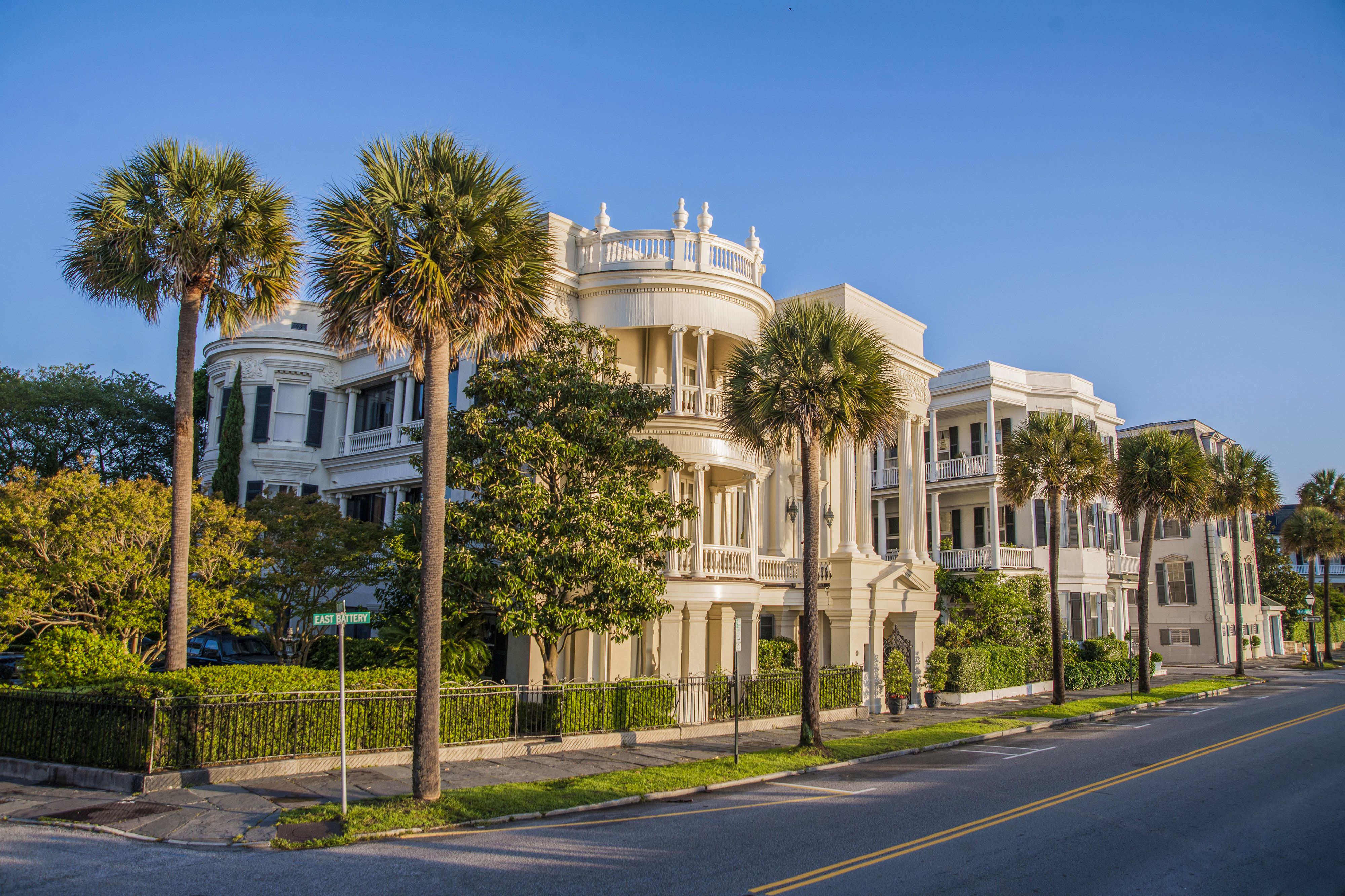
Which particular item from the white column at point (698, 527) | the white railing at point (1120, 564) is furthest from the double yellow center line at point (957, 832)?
the white railing at point (1120, 564)

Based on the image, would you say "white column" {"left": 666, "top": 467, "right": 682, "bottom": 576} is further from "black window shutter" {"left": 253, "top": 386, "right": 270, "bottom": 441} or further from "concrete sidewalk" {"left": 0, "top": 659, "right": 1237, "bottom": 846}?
"black window shutter" {"left": 253, "top": 386, "right": 270, "bottom": 441}

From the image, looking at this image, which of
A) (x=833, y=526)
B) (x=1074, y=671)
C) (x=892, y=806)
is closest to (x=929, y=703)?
(x=833, y=526)

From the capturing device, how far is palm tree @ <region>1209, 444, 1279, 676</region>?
44.5 meters

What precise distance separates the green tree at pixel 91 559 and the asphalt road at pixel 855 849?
736 cm

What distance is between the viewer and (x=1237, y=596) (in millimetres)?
43594

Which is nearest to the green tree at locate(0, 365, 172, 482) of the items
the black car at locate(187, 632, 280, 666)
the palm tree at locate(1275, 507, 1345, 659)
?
the black car at locate(187, 632, 280, 666)

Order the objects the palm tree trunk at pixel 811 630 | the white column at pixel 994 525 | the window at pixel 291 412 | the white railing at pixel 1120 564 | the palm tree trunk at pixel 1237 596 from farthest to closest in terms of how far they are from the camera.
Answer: the palm tree trunk at pixel 1237 596 → the white railing at pixel 1120 564 → the white column at pixel 994 525 → the window at pixel 291 412 → the palm tree trunk at pixel 811 630

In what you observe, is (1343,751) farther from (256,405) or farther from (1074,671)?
(256,405)

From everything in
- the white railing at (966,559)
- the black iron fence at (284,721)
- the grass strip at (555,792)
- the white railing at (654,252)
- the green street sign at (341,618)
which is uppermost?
the white railing at (654,252)

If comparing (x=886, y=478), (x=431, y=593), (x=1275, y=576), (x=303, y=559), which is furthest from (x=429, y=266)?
(x=1275, y=576)

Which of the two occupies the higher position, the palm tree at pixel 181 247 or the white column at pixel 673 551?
the palm tree at pixel 181 247

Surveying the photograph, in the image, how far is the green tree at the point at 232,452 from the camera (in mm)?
29938

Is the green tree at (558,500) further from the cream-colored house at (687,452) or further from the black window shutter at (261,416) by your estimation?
the black window shutter at (261,416)

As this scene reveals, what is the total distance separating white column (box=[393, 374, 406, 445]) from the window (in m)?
4.54
